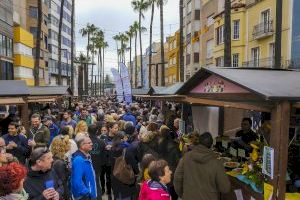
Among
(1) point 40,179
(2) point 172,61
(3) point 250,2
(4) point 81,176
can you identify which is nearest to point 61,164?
(4) point 81,176

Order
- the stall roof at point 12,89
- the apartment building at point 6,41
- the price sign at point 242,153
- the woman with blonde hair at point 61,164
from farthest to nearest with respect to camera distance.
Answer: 1. the apartment building at point 6,41
2. the stall roof at point 12,89
3. the price sign at point 242,153
4. the woman with blonde hair at point 61,164

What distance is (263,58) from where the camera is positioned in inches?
1346

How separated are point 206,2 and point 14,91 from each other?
3907 cm

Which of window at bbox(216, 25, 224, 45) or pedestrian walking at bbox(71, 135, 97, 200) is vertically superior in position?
window at bbox(216, 25, 224, 45)

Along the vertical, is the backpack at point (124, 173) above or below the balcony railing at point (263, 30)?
below

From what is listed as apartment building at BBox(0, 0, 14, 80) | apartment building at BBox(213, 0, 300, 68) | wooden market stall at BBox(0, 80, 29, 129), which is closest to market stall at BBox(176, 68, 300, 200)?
wooden market stall at BBox(0, 80, 29, 129)

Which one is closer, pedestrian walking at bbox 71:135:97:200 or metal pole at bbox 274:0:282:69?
pedestrian walking at bbox 71:135:97:200

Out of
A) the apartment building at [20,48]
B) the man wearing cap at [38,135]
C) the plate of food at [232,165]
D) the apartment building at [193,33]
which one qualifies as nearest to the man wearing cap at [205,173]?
the plate of food at [232,165]

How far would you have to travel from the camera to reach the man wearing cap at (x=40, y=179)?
188 inches

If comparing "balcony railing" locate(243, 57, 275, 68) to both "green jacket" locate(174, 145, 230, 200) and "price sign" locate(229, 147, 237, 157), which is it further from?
"green jacket" locate(174, 145, 230, 200)

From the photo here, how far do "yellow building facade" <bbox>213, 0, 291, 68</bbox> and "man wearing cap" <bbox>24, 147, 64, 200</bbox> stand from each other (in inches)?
1037

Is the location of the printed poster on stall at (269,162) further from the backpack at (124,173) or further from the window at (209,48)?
the window at (209,48)

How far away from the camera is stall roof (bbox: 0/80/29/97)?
12039mm

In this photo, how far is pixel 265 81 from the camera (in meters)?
5.86
